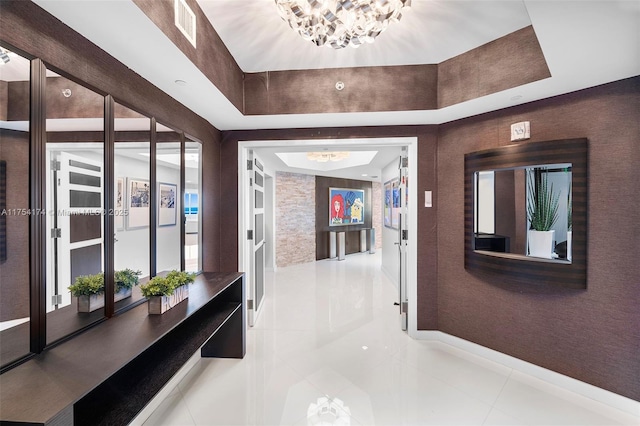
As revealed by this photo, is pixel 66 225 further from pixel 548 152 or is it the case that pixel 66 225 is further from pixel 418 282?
pixel 548 152

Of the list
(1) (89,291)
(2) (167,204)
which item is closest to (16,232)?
(1) (89,291)

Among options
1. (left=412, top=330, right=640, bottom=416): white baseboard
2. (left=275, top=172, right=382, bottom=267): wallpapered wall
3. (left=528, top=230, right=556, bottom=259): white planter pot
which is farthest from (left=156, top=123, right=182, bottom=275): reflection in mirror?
(left=275, top=172, right=382, bottom=267): wallpapered wall

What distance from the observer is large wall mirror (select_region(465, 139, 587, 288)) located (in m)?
2.22

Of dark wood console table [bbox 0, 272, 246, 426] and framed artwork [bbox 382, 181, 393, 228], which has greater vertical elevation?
framed artwork [bbox 382, 181, 393, 228]

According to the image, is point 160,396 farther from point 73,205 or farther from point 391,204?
point 391,204

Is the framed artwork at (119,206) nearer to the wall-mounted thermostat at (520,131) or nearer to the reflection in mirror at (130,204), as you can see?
the reflection in mirror at (130,204)

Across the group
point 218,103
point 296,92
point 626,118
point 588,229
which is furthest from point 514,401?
point 218,103

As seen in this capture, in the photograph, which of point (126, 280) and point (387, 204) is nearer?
point (126, 280)

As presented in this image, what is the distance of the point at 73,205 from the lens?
1.47 metres

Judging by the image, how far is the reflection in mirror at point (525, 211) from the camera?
8.04 feet

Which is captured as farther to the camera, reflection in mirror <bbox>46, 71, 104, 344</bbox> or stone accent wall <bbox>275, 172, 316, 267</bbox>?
stone accent wall <bbox>275, 172, 316, 267</bbox>

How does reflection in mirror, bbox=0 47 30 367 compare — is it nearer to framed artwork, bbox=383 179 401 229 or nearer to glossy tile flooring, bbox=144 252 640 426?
glossy tile flooring, bbox=144 252 640 426

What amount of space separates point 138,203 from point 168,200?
370 millimetres

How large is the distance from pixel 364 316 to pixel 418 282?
1.03m
